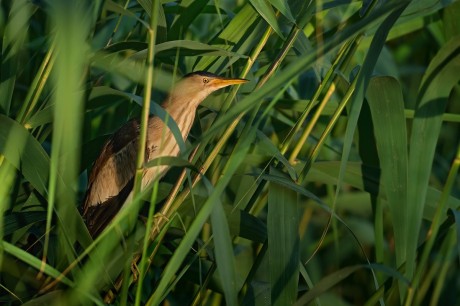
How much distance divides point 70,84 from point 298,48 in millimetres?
787

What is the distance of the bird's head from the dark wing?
18cm

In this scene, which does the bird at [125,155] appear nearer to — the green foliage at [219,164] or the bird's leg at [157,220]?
the green foliage at [219,164]

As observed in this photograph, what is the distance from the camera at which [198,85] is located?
261 cm

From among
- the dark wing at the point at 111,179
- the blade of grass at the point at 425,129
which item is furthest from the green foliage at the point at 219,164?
the dark wing at the point at 111,179

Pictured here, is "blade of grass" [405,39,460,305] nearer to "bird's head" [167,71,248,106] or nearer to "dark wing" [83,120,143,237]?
"bird's head" [167,71,248,106]

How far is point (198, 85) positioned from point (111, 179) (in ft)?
1.35

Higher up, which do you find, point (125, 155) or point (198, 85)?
point (198, 85)

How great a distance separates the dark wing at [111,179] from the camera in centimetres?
259

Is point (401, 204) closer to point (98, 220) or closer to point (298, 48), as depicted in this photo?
point (298, 48)

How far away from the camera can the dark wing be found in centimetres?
259

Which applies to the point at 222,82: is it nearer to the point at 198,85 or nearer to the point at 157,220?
the point at 198,85

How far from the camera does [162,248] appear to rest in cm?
226

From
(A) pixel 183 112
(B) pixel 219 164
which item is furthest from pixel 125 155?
(B) pixel 219 164

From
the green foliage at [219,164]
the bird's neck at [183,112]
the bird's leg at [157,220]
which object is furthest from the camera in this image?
the bird's neck at [183,112]
